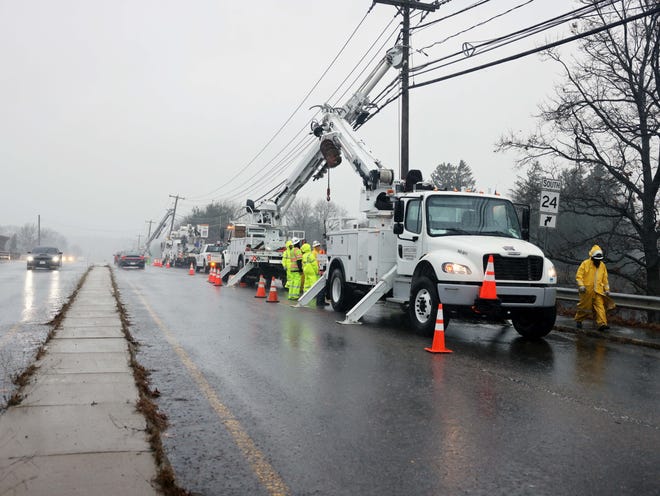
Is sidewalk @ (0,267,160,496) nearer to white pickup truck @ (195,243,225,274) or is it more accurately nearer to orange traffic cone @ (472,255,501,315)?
orange traffic cone @ (472,255,501,315)

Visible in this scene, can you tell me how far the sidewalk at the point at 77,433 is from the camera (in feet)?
11.3

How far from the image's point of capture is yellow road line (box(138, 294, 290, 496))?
3.66 m

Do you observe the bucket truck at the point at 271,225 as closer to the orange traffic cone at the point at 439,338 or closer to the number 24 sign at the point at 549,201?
the number 24 sign at the point at 549,201

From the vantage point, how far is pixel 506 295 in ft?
31.3

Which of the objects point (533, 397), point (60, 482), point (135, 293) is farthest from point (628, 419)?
point (135, 293)

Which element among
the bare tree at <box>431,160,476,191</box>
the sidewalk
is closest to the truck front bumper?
the sidewalk

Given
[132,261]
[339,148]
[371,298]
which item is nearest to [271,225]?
[339,148]

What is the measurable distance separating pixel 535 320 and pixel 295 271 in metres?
9.04

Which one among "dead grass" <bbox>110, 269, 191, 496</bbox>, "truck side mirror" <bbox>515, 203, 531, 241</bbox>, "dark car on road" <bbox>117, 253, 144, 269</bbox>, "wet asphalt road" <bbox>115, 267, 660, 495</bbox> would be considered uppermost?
"truck side mirror" <bbox>515, 203, 531, 241</bbox>

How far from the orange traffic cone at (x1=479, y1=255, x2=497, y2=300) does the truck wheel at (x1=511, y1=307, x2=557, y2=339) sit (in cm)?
89

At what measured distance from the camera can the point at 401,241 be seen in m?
11.6

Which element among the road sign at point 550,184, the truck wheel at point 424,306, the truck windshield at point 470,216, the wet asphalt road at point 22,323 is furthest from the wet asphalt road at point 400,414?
the road sign at point 550,184

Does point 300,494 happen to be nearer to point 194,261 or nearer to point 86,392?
point 86,392

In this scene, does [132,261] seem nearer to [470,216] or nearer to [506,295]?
[470,216]
